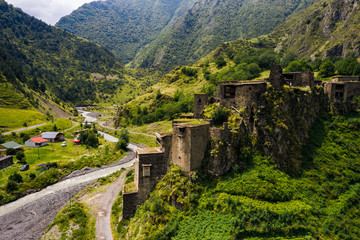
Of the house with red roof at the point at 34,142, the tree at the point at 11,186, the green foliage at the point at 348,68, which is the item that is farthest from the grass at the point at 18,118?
the green foliage at the point at 348,68

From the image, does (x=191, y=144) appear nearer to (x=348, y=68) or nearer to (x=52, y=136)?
(x=348, y=68)

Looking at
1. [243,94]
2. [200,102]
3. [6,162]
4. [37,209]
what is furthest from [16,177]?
[243,94]

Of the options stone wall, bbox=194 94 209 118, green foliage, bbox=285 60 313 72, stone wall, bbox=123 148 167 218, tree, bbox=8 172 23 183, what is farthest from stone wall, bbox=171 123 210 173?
green foliage, bbox=285 60 313 72

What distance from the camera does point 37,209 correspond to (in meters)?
40.1

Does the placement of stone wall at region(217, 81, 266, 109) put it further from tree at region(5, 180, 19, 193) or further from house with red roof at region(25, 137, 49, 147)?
house with red roof at region(25, 137, 49, 147)

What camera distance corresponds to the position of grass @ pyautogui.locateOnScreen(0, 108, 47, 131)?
8012 centimetres

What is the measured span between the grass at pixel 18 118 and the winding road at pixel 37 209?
1904 inches

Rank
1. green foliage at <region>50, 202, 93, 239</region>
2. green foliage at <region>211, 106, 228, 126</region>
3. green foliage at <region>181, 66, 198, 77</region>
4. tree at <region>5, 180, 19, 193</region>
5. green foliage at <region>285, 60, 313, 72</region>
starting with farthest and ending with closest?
1. green foliage at <region>181, 66, 198, 77</region>
2. green foliage at <region>285, 60, 313, 72</region>
3. tree at <region>5, 180, 19, 193</region>
4. green foliage at <region>50, 202, 93, 239</region>
5. green foliage at <region>211, 106, 228, 126</region>

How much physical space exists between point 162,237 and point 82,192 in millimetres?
28261

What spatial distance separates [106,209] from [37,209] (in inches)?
609

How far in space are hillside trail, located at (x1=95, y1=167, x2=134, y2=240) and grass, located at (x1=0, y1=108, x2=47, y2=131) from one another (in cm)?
6128

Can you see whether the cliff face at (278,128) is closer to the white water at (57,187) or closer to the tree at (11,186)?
the white water at (57,187)

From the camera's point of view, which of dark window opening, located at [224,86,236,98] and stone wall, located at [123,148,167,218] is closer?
stone wall, located at [123,148,167,218]

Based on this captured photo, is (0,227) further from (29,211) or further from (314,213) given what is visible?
(314,213)
